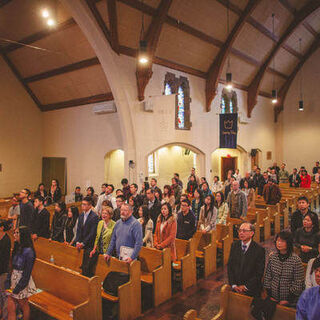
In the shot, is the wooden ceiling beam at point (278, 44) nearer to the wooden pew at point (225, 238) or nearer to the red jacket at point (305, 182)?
the red jacket at point (305, 182)

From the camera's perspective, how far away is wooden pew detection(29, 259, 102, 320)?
319cm

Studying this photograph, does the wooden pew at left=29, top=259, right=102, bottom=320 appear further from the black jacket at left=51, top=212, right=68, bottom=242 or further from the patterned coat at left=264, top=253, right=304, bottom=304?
the patterned coat at left=264, top=253, right=304, bottom=304

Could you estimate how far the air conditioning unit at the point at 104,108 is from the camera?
34.8 feet

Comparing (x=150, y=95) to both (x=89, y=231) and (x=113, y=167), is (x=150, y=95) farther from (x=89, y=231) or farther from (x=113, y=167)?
(x=89, y=231)

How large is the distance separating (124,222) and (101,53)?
21.7 feet

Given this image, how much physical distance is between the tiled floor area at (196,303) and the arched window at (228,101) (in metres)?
10.7

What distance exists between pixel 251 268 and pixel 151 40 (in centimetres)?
789

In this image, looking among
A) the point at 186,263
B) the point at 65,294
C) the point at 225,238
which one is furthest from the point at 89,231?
the point at 225,238

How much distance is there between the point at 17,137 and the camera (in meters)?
12.8

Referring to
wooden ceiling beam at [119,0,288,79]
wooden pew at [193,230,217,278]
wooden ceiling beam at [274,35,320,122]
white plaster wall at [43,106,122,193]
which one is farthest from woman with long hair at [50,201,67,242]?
wooden ceiling beam at [274,35,320,122]

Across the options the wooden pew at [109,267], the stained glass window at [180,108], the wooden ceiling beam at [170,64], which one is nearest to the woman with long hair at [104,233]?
the wooden pew at [109,267]

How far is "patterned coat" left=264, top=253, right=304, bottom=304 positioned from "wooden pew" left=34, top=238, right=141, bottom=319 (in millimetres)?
1674

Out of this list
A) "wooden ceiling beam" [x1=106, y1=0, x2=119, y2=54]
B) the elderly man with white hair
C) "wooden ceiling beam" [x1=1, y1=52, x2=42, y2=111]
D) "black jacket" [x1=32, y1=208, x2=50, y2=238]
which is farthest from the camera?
"wooden ceiling beam" [x1=1, y1=52, x2=42, y2=111]

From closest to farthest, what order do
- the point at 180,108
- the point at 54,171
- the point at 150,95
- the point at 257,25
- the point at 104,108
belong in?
1. the point at 150,95
2. the point at 104,108
3. the point at 180,108
4. the point at 257,25
5. the point at 54,171
